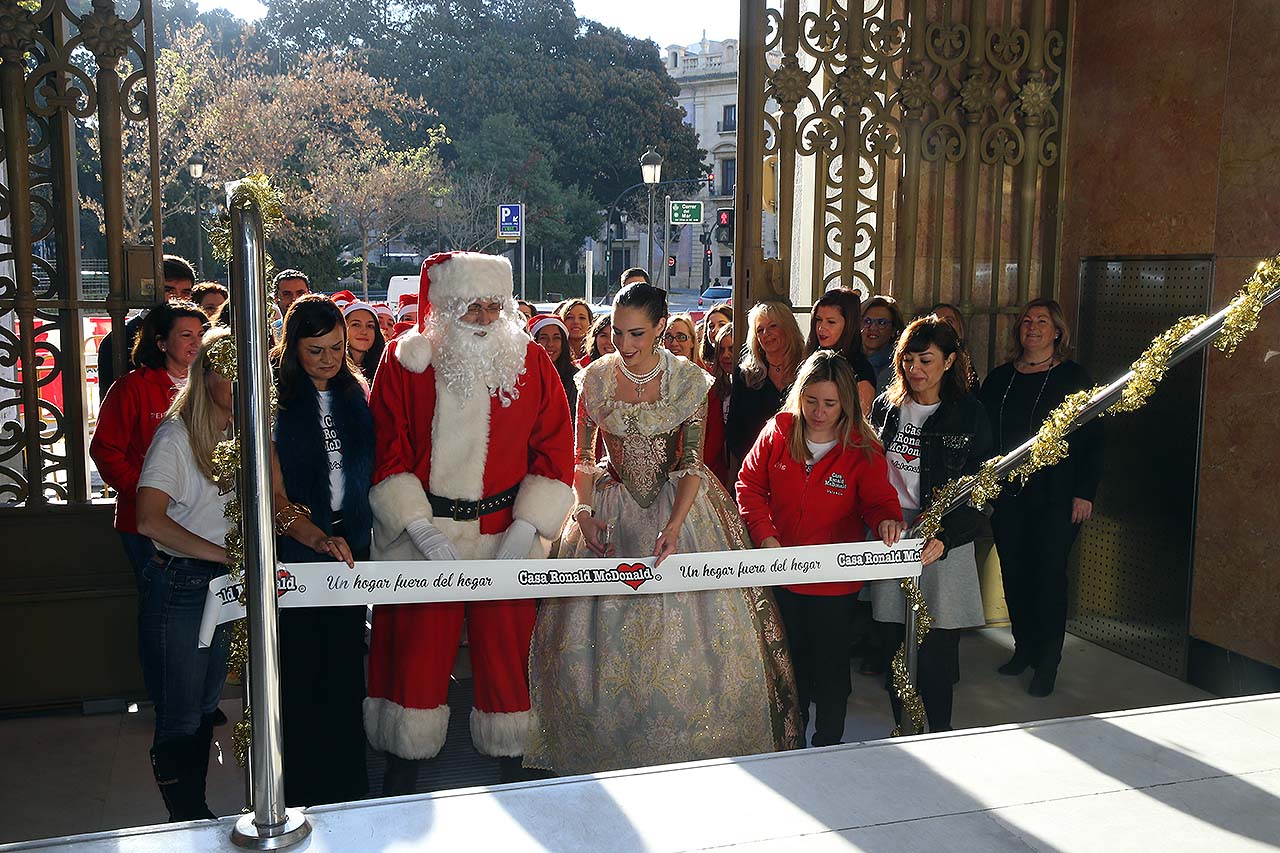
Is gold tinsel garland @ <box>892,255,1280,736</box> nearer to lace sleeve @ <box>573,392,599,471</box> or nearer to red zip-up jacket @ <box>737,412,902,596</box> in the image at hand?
red zip-up jacket @ <box>737,412,902,596</box>

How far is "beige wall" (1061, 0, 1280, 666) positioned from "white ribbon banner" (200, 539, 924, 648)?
1834mm

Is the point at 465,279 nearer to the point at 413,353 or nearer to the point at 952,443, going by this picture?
the point at 413,353

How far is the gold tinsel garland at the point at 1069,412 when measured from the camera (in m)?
2.23

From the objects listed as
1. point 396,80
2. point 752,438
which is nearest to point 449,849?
point 752,438

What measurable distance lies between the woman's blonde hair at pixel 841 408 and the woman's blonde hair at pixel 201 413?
1.52 meters

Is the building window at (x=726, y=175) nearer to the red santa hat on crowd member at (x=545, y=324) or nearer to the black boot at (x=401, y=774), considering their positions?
the red santa hat on crowd member at (x=545, y=324)

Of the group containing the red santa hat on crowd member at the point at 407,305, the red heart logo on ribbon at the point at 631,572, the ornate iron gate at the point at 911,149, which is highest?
the ornate iron gate at the point at 911,149

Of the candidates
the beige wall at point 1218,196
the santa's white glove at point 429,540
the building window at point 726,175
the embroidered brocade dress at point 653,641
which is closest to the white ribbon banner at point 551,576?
the santa's white glove at point 429,540

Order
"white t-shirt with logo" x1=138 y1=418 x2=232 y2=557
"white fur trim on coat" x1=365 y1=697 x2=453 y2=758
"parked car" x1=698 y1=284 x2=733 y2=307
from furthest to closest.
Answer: "parked car" x1=698 y1=284 x2=733 y2=307
"white fur trim on coat" x1=365 y1=697 x2=453 y2=758
"white t-shirt with logo" x1=138 y1=418 x2=232 y2=557

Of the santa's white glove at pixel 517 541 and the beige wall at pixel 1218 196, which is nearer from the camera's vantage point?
the santa's white glove at pixel 517 541

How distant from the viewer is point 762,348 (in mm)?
3805

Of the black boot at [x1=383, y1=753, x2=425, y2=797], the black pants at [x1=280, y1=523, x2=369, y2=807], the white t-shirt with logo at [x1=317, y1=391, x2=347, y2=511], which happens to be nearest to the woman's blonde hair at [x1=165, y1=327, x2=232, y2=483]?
the white t-shirt with logo at [x1=317, y1=391, x2=347, y2=511]

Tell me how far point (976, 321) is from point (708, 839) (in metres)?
3.41

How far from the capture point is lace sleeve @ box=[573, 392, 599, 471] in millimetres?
3148
